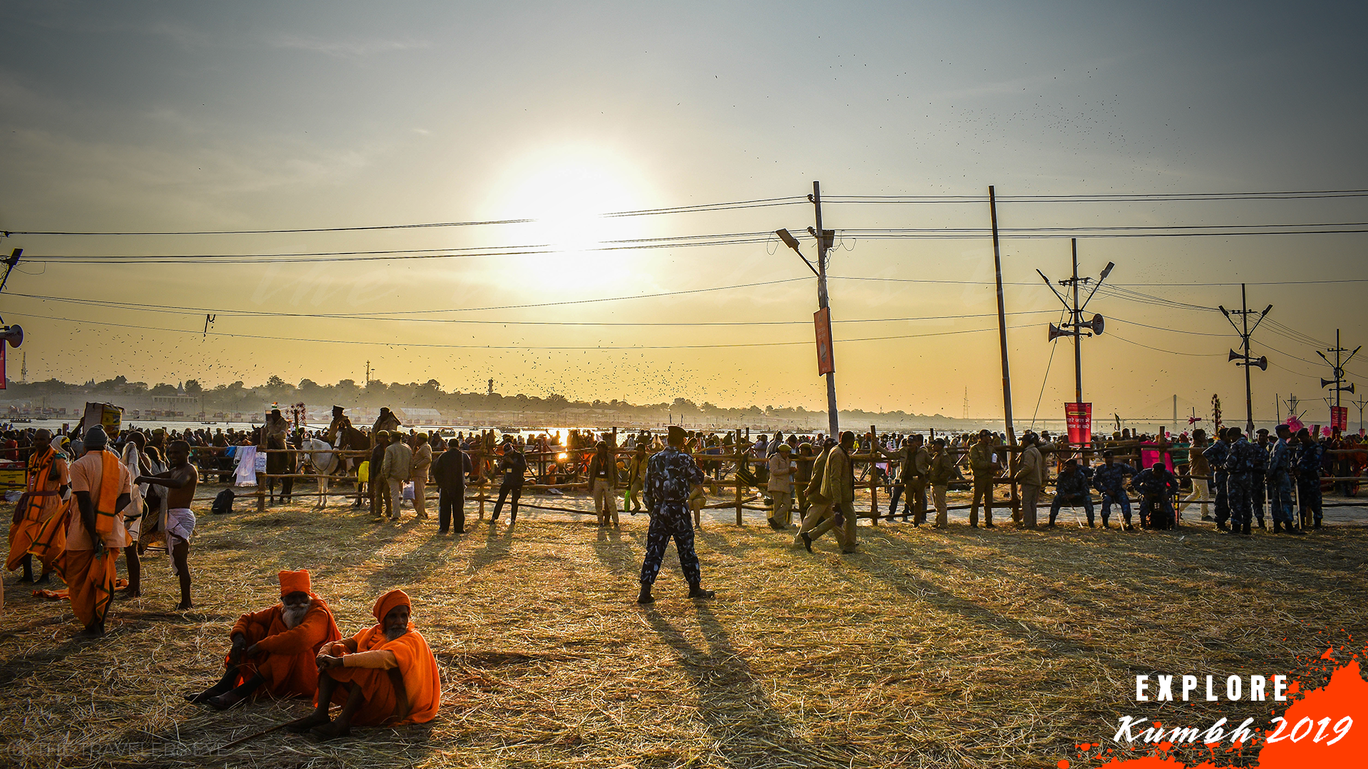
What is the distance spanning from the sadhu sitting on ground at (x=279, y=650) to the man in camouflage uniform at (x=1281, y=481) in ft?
47.1

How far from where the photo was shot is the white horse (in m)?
17.5

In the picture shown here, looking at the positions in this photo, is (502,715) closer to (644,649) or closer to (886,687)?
(644,649)

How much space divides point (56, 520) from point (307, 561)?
4026mm

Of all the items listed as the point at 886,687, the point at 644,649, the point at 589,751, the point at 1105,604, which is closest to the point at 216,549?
the point at 644,649

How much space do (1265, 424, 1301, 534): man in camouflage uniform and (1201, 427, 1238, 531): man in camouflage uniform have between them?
613 millimetres

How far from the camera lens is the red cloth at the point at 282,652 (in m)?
4.93

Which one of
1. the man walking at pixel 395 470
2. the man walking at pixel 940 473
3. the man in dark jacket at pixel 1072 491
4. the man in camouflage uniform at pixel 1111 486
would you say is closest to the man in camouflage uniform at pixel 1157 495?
the man in camouflage uniform at pixel 1111 486

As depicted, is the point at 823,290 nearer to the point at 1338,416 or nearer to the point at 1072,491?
the point at 1072,491

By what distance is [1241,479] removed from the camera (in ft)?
41.9

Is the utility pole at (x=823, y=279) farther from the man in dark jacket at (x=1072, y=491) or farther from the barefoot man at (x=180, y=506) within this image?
the barefoot man at (x=180, y=506)

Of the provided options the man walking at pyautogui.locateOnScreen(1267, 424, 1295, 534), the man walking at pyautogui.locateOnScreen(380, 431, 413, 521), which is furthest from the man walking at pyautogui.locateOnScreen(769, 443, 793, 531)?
the man walking at pyautogui.locateOnScreen(1267, 424, 1295, 534)

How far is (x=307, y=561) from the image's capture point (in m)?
10.3

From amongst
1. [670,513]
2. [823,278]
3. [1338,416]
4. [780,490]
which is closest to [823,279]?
[823,278]

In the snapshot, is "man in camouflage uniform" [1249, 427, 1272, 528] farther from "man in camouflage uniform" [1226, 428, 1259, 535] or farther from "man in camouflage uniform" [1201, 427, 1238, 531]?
"man in camouflage uniform" [1201, 427, 1238, 531]
